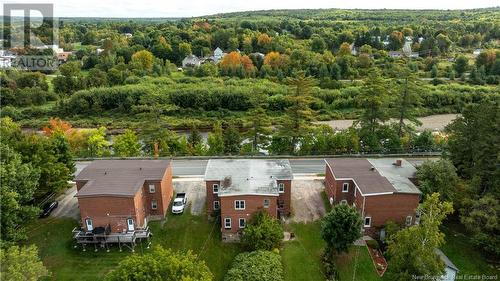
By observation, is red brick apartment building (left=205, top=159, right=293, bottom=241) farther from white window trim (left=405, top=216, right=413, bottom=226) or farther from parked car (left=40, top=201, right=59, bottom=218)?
parked car (left=40, top=201, right=59, bottom=218)

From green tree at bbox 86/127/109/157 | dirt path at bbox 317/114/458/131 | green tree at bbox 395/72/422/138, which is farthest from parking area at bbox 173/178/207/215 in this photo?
dirt path at bbox 317/114/458/131

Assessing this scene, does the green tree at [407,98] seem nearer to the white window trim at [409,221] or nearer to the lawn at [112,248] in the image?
the white window trim at [409,221]

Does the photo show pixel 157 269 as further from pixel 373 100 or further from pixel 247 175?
pixel 373 100

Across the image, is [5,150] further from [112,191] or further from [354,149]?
[354,149]

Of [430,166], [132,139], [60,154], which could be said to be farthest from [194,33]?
[430,166]

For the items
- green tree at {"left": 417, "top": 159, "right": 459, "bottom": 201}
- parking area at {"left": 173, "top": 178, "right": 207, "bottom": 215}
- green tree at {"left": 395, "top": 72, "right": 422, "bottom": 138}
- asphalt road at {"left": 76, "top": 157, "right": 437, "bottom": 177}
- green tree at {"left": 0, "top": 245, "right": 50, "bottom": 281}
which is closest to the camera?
green tree at {"left": 0, "top": 245, "right": 50, "bottom": 281}

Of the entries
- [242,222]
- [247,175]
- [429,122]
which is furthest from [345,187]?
[429,122]
